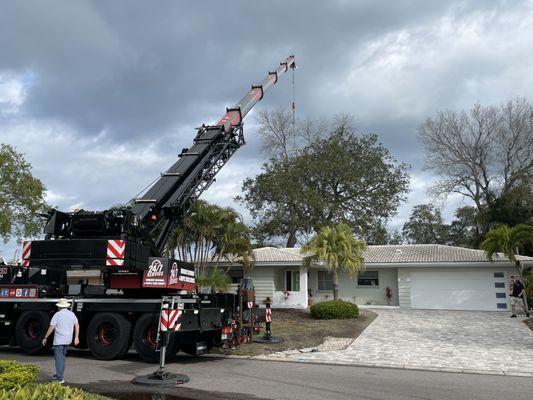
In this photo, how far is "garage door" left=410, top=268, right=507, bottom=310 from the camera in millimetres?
26406

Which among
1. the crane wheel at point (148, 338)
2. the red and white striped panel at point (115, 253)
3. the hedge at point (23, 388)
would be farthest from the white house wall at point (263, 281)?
the hedge at point (23, 388)

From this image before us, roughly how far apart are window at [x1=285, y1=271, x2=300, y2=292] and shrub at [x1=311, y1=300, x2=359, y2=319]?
642 cm

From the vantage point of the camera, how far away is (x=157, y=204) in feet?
41.3

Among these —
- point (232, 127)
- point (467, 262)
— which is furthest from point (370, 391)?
point (467, 262)

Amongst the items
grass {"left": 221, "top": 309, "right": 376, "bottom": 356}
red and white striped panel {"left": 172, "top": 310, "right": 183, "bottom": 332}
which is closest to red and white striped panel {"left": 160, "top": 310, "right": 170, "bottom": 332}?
red and white striped panel {"left": 172, "top": 310, "right": 183, "bottom": 332}

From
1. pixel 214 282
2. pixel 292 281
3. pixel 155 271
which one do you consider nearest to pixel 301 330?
pixel 214 282

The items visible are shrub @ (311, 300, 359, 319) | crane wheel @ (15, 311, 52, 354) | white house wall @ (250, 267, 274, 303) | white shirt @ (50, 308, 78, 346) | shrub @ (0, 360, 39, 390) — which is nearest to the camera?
shrub @ (0, 360, 39, 390)

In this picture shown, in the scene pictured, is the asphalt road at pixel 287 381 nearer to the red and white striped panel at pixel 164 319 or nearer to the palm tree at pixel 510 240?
the red and white striped panel at pixel 164 319

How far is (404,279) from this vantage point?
28.1 meters

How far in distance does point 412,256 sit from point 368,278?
285 centimetres

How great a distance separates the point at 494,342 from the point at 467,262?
456 inches

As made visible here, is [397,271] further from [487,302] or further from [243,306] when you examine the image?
[243,306]

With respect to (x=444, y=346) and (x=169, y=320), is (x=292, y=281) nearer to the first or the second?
(x=444, y=346)

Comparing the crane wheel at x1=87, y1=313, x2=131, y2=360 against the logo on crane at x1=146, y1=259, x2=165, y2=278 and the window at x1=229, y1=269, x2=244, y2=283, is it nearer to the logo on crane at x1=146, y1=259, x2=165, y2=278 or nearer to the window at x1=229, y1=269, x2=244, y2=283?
the logo on crane at x1=146, y1=259, x2=165, y2=278
